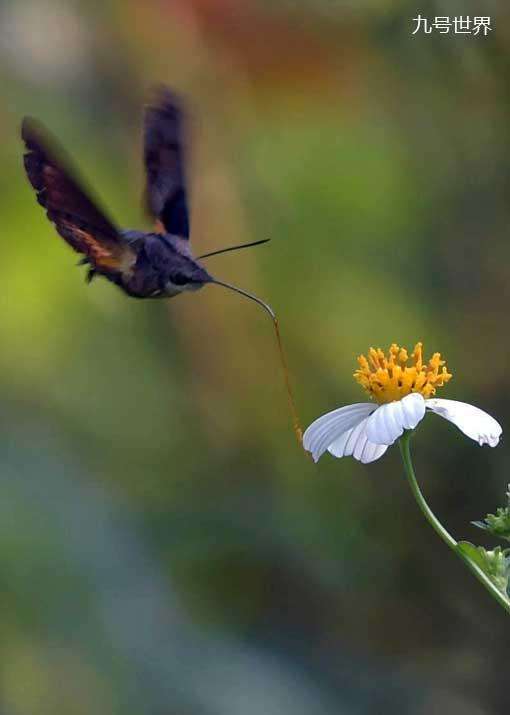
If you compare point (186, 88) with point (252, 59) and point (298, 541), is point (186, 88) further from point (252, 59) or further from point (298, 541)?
point (298, 541)

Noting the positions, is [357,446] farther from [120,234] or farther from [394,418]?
[120,234]

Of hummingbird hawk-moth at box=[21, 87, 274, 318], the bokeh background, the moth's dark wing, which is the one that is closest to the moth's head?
hummingbird hawk-moth at box=[21, 87, 274, 318]

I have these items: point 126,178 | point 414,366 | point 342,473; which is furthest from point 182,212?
point 342,473

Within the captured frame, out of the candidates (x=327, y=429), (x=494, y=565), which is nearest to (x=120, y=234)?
(x=327, y=429)

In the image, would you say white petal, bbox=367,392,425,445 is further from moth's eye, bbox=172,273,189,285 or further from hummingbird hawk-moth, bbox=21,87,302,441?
Result: moth's eye, bbox=172,273,189,285

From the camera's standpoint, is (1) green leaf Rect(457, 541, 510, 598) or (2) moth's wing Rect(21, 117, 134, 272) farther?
(2) moth's wing Rect(21, 117, 134, 272)

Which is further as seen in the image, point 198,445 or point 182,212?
point 198,445
